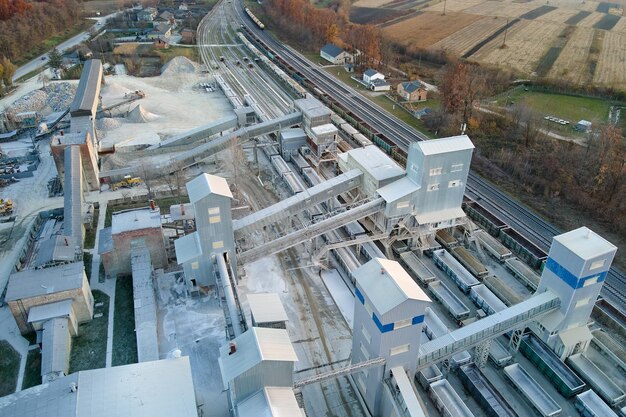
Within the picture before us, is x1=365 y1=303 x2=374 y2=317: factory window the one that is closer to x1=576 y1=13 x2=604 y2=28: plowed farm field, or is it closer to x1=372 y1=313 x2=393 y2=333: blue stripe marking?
x1=372 y1=313 x2=393 y2=333: blue stripe marking

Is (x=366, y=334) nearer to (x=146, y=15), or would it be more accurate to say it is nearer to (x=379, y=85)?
(x=379, y=85)

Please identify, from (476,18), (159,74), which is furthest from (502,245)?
(476,18)

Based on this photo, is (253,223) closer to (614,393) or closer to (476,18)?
(614,393)

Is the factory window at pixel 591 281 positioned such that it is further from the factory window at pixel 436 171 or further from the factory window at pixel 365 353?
the factory window at pixel 365 353

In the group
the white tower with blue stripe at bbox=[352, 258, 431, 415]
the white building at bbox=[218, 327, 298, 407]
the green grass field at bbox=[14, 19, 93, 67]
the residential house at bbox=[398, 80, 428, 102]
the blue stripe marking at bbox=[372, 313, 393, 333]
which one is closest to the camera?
the white building at bbox=[218, 327, 298, 407]

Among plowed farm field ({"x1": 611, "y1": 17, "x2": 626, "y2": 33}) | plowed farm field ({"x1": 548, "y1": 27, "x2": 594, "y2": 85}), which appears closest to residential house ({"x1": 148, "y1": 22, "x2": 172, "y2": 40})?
plowed farm field ({"x1": 548, "y1": 27, "x2": 594, "y2": 85})

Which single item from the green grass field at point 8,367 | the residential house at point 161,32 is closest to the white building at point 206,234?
the green grass field at point 8,367
